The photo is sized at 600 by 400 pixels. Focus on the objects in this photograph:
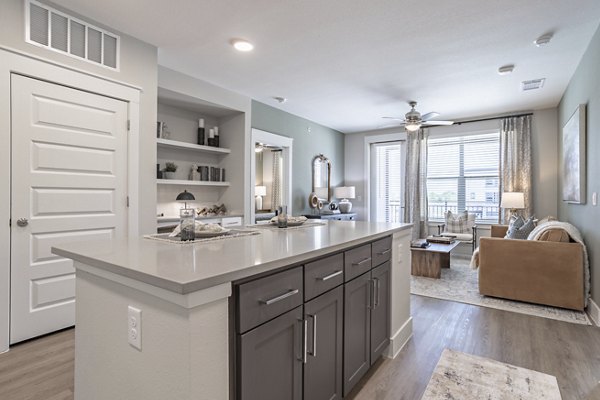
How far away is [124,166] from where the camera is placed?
10.1 ft

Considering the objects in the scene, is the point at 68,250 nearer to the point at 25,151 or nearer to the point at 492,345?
the point at 25,151

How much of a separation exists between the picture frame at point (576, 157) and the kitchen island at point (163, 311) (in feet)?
11.2

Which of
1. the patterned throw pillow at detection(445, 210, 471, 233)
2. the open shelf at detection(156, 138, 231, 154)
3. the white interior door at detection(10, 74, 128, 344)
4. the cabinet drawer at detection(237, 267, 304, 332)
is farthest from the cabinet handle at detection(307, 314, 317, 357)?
the patterned throw pillow at detection(445, 210, 471, 233)

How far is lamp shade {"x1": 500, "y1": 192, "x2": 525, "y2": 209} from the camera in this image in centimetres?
529

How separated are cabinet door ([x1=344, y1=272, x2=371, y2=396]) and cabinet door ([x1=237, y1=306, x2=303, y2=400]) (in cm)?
45

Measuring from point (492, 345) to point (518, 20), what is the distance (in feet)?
8.67

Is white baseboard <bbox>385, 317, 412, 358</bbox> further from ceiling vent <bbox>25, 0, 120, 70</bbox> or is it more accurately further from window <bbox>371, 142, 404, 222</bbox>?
window <bbox>371, 142, 404, 222</bbox>

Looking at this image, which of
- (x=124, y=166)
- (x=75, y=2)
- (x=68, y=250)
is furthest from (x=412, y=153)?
(x=68, y=250)

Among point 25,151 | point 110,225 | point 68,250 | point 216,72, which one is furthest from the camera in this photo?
point 216,72

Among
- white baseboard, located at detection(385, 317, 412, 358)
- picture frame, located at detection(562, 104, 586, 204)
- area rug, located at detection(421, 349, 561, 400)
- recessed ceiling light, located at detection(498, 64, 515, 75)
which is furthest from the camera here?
recessed ceiling light, located at detection(498, 64, 515, 75)

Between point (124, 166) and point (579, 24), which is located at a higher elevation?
point (579, 24)

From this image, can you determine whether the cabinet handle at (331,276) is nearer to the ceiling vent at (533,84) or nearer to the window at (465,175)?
the ceiling vent at (533,84)

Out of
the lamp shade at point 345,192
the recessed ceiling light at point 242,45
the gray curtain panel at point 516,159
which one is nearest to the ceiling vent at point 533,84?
the gray curtain panel at point 516,159

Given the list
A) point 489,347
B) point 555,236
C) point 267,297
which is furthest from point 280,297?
point 555,236
